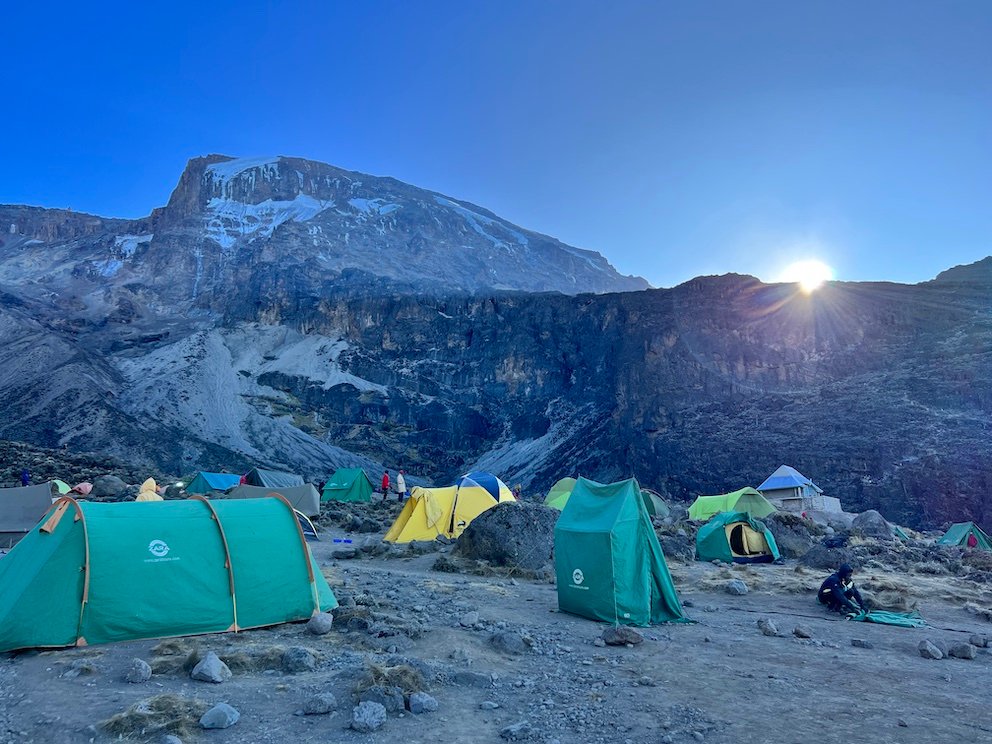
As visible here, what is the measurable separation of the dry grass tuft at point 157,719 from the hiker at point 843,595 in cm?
966

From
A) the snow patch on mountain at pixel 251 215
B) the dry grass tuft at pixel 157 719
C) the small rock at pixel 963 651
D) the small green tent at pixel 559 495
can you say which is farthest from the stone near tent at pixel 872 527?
the snow patch on mountain at pixel 251 215

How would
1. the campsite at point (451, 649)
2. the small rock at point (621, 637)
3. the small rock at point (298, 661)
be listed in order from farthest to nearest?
the small rock at point (621, 637) < the small rock at point (298, 661) < the campsite at point (451, 649)

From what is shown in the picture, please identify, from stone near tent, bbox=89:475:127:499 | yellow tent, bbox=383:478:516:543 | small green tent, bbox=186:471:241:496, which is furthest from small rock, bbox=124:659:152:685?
small green tent, bbox=186:471:241:496

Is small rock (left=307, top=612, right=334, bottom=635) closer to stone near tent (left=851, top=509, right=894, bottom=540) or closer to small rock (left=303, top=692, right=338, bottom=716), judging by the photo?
small rock (left=303, top=692, right=338, bottom=716)

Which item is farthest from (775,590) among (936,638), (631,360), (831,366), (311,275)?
(311,275)

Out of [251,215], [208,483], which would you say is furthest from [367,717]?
[251,215]

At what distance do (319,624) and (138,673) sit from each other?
7.80 ft

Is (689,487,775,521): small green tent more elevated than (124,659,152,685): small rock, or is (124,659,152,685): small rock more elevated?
(124,659,152,685): small rock

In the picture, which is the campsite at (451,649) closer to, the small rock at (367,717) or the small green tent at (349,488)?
the small rock at (367,717)

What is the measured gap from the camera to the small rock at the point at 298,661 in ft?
22.4

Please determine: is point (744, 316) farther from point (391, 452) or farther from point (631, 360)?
point (391, 452)

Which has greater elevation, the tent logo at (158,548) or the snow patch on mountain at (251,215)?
the snow patch on mountain at (251,215)

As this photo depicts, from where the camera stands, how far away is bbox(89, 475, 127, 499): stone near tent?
2706 cm

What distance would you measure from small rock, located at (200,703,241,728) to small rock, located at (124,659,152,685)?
4.28 feet
